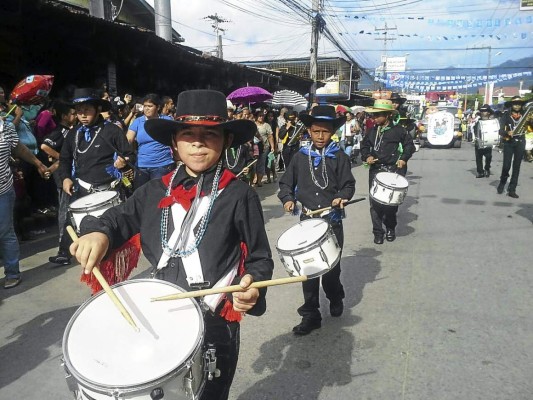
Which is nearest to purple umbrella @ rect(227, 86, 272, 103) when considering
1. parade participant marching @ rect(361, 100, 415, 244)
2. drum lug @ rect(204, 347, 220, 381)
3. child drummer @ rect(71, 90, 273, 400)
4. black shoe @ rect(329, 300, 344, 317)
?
parade participant marching @ rect(361, 100, 415, 244)

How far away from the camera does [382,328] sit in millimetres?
3896

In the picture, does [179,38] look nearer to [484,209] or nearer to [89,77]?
[89,77]

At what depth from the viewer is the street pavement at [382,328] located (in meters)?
3.09

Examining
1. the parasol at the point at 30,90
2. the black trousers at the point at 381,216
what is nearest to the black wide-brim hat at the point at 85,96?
the parasol at the point at 30,90

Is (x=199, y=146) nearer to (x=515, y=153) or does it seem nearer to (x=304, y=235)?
(x=304, y=235)

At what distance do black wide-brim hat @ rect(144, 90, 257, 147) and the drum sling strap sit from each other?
274 mm

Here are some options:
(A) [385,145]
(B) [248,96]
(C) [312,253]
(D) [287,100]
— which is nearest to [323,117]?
(C) [312,253]

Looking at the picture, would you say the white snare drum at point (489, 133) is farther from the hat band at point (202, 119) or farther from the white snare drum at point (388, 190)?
the hat band at point (202, 119)

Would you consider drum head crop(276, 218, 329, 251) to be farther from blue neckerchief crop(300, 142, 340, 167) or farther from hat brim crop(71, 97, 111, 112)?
hat brim crop(71, 97, 111, 112)

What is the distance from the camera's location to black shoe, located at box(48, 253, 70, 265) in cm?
550

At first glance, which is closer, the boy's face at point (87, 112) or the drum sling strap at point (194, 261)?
the drum sling strap at point (194, 261)

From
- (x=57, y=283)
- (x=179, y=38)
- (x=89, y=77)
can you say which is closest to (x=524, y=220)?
(x=57, y=283)

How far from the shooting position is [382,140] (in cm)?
679

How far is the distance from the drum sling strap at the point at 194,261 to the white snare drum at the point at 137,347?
0.60 feet
